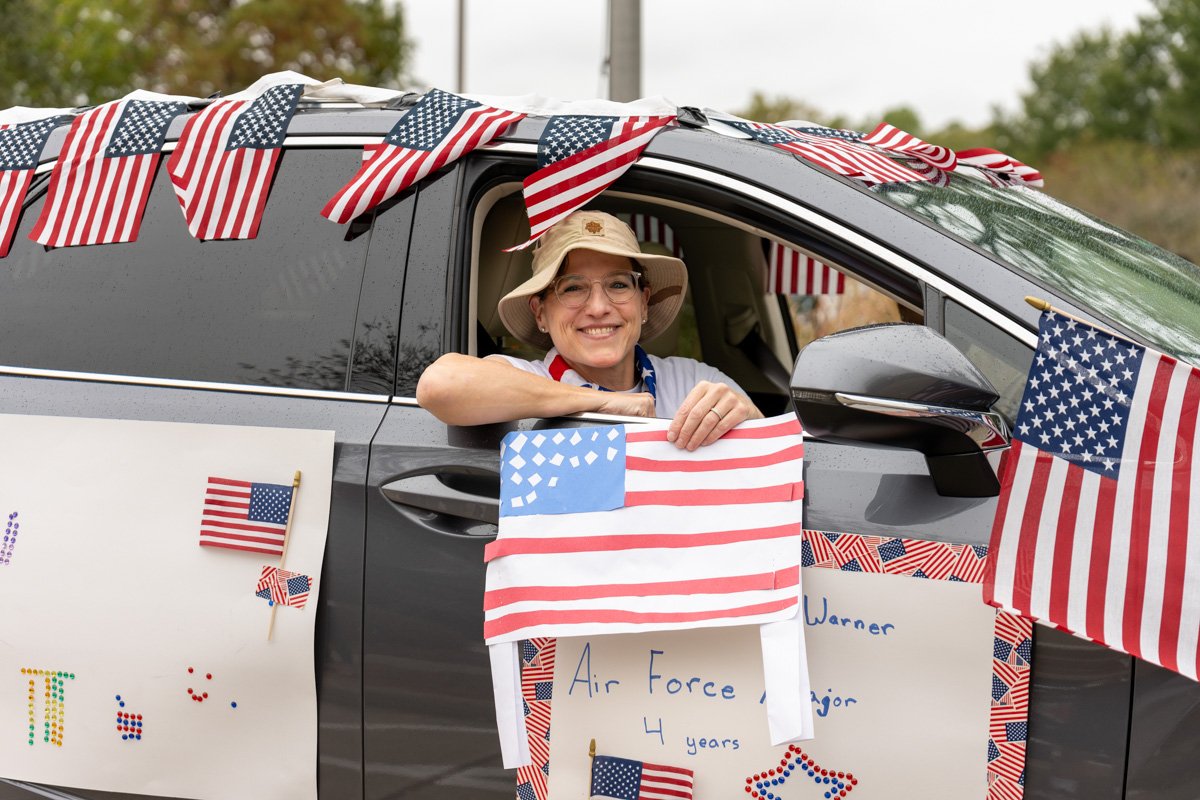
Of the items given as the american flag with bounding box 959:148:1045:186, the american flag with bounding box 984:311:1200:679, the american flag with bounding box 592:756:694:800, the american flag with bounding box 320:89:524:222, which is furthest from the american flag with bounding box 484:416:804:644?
the american flag with bounding box 959:148:1045:186

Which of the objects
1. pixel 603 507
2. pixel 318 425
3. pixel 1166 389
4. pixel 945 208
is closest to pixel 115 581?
pixel 318 425

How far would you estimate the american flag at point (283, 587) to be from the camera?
212 cm

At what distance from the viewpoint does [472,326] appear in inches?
92.3

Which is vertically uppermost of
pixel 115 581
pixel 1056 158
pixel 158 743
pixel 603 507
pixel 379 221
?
pixel 1056 158

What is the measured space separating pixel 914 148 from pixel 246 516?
60.9 inches

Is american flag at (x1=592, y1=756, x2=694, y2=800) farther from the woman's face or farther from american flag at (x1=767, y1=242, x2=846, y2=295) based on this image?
american flag at (x1=767, y1=242, x2=846, y2=295)

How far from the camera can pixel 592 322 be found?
102 inches

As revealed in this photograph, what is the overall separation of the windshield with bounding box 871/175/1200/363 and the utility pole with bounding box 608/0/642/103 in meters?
3.54

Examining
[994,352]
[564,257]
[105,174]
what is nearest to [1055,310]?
[994,352]

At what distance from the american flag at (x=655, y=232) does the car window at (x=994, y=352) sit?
49.9 inches

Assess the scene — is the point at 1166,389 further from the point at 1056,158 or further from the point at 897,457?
the point at 1056,158

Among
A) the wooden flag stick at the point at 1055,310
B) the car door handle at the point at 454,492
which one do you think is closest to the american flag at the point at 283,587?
the car door handle at the point at 454,492

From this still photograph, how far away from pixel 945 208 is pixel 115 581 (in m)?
1.64

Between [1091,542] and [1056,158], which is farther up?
[1056,158]
